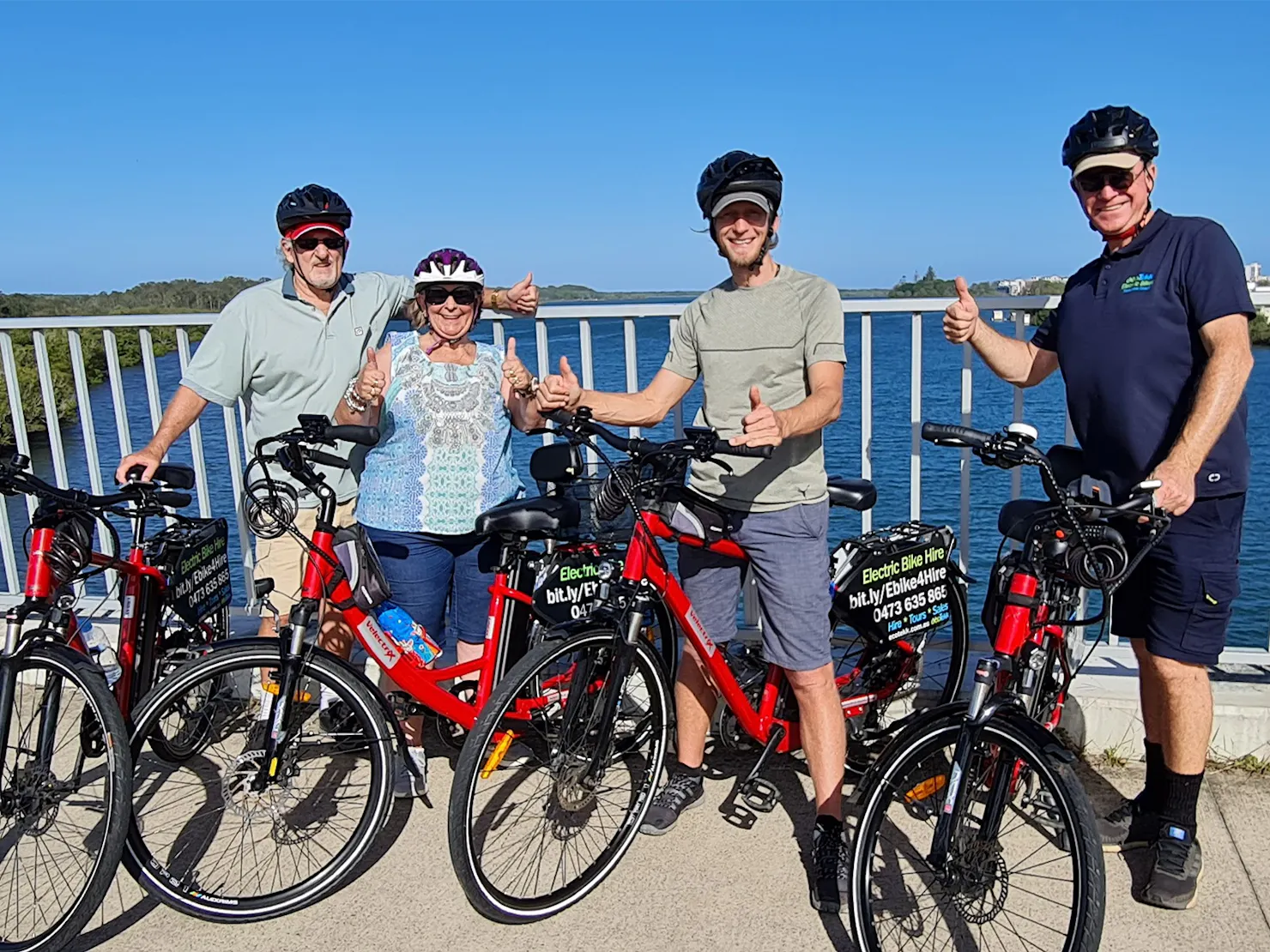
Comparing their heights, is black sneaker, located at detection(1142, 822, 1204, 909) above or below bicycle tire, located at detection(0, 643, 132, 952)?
below

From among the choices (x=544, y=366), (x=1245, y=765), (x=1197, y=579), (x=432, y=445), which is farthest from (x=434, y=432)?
(x=1245, y=765)

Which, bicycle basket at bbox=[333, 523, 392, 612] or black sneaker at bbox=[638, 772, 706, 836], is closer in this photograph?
bicycle basket at bbox=[333, 523, 392, 612]

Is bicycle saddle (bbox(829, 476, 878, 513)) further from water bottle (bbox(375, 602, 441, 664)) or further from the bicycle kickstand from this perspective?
water bottle (bbox(375, 602, 441, 664))

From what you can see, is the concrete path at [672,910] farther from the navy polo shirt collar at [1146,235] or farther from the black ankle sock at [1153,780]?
the navy polo shirt collar at [1146,235]

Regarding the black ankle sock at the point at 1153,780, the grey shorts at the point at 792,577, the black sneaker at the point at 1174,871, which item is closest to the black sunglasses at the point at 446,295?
the grey shorts at the point at 792,577

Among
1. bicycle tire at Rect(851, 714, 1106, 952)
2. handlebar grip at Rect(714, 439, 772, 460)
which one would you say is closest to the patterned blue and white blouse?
handlebar grip at Rect(714, 439, 772, 460)

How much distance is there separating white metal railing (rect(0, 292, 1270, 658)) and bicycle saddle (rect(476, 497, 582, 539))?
0.77m

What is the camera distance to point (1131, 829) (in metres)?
3.08

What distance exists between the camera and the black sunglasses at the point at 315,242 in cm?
340

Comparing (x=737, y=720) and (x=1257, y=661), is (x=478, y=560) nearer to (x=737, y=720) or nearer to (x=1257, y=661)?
(x=737, y=720)

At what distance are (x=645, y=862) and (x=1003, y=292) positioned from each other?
238 centimetres

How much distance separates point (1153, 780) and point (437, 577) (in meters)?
2.28

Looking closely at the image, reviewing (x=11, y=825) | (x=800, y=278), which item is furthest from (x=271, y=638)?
(x=800, y=278)

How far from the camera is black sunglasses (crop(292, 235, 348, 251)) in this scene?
340cm
